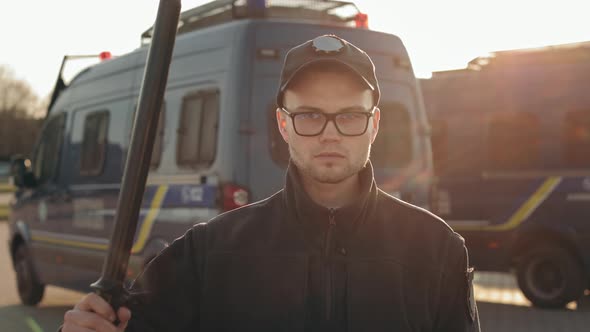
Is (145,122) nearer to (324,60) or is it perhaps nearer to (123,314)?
(123,314)

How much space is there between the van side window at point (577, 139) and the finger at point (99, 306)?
9102 millimetres

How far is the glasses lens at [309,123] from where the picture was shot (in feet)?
7.47

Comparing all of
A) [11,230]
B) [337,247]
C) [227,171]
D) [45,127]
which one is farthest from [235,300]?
[11,230]

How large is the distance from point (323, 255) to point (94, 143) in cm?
699

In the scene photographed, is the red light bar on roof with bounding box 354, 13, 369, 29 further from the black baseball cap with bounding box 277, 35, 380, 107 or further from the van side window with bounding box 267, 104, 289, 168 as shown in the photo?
the black baseball cap with bounding box 277, 35, 380, 107

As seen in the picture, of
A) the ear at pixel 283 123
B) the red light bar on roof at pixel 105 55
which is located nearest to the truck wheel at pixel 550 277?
the red light bar on roof at pixel 105 55

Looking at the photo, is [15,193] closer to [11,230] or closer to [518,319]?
[11,230]

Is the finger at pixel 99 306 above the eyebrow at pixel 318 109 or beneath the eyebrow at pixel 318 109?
beneath

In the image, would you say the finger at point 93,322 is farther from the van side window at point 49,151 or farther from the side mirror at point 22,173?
the side mirror at point 22,173

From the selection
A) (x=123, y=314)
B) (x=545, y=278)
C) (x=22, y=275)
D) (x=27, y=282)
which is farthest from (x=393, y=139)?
(x=123, y=314)

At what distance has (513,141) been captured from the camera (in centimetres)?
1099

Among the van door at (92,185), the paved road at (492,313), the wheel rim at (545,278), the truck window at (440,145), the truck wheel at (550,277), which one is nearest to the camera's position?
the van door at (92,185)

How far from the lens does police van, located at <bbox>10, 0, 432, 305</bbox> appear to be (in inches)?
273

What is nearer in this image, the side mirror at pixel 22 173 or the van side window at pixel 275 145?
the van side window at pixel 275 145
